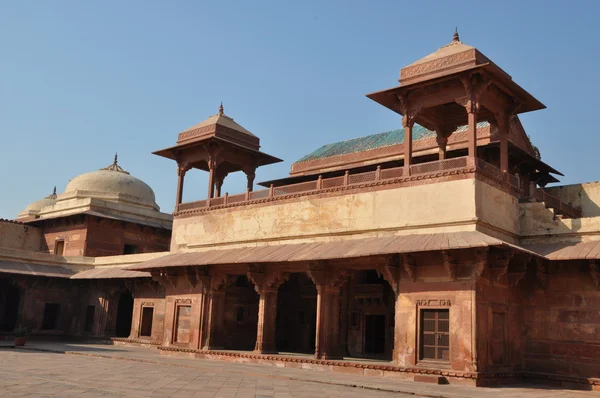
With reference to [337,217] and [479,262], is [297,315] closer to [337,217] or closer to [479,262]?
[337,217]

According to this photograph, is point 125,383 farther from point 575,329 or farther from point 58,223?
point 58,223

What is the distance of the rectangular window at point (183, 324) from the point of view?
21578 mm

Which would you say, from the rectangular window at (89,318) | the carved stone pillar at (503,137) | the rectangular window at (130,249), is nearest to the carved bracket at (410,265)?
the carved stone pillar at (503,137)

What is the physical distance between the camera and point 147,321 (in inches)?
1029

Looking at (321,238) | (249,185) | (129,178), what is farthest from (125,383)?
(129,178)

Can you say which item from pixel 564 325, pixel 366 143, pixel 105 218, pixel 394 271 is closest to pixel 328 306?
pixel 394 271

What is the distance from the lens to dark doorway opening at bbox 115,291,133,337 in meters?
28.6

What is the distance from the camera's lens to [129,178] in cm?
3809

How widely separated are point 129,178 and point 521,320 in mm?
27521

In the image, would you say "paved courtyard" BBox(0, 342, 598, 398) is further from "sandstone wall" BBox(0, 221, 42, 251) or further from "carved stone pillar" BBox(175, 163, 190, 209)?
"sandstone wall" BBox(0, 221, 42, 251)

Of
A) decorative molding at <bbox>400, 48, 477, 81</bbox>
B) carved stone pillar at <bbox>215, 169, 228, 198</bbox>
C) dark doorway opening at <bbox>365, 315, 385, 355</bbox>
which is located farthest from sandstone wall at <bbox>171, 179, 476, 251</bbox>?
dark doorway opening at <bbox>365, 315, 385, 355</bbox>

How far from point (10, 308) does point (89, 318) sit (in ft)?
14.8

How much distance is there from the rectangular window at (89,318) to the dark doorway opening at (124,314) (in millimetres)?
1245

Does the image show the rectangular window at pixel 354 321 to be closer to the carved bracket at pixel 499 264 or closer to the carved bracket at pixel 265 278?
the carved bracket at pixel 265 278
